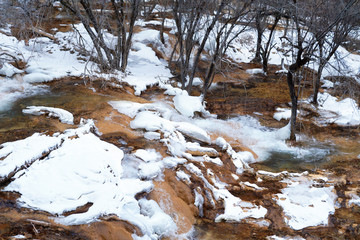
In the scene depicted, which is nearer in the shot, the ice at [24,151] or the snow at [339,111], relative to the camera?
the ice at [24,151]

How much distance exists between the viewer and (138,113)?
6.25 m

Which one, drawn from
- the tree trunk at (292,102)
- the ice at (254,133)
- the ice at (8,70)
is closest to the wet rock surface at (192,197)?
the ice at (254,133)

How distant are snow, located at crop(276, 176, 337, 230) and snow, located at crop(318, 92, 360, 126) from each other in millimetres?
4390

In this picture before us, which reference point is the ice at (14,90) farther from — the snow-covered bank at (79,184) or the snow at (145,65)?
the snow-covered bank at (79,184)

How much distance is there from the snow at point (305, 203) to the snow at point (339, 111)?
4.39 meters

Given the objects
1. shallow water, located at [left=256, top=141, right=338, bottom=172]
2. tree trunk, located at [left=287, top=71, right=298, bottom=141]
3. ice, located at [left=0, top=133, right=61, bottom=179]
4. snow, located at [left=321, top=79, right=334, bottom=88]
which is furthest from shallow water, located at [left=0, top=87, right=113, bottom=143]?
snow, located at [left=321, top=79, right=334, bottom=88]

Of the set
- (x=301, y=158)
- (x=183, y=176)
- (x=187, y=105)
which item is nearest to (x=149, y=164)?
(x=183, y=176)

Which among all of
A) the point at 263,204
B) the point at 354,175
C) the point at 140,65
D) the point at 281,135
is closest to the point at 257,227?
the point at 263,204

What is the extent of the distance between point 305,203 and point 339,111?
20.8ft

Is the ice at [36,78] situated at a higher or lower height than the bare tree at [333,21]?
lower

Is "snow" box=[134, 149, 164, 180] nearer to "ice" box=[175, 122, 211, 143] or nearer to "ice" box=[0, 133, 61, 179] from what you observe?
"ice" box=[0, 133, 61, 179]

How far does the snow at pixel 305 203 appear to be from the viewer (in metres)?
3.97

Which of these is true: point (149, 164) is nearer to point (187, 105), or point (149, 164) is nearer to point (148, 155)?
point (148, 155)

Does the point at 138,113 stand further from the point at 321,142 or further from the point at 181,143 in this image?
the point at 321,142
